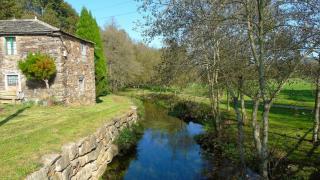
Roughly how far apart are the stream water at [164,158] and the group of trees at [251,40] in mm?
5664

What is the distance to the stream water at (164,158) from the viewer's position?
16.8 m

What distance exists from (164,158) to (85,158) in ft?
24.4

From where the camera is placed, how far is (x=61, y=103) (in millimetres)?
25203

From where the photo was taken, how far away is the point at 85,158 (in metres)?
13.2

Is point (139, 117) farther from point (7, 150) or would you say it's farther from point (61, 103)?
point (7, 150)

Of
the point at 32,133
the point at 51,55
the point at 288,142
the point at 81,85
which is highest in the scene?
the point at 51,55

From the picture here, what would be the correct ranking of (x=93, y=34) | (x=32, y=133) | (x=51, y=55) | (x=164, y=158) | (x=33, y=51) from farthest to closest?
(x=93, y=34) → (x=33, y=51) → (x=51, y=55) → (x=164, y=158) → (x=32, y=133)

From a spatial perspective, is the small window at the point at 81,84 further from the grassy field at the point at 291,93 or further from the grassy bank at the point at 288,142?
the grassy bank at the point at 288,142

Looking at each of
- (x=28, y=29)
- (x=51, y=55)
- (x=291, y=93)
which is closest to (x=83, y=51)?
(x=51, y=55)

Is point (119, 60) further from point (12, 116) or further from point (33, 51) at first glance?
point (12, 116)

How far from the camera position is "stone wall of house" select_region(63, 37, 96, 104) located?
2614 cm

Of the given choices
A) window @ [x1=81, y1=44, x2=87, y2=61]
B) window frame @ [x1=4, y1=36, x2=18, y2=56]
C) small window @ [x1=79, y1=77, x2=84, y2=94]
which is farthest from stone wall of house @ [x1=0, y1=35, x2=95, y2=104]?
window @ [x1=81, y1=44, x2=87, y2=61]

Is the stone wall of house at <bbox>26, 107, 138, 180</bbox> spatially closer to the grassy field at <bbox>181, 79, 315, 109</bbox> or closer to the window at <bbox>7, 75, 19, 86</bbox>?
the grassy field at <bbox>181, 79, 315, 109</bbox>

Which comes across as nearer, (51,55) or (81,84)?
(51,55)
